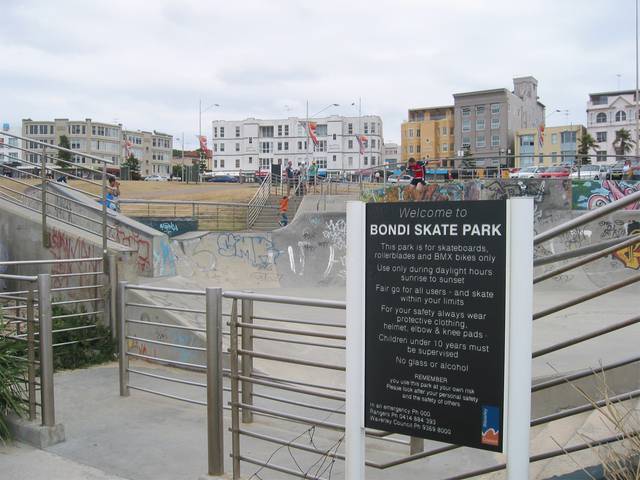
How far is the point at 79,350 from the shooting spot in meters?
8.62

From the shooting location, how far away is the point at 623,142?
8844 cm

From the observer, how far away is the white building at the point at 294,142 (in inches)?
4759

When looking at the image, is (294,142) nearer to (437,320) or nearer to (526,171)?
(526,171)

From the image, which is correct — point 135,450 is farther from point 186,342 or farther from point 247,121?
point 247,121

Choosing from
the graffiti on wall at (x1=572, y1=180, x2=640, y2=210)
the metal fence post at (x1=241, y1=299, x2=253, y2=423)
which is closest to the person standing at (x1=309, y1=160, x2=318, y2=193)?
the graffiti on wall at (x1=572, y1=180, x2=640, y2=210)

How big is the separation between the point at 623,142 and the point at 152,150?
371 feet

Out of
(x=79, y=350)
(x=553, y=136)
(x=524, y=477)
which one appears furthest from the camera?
(x=553, y=136)

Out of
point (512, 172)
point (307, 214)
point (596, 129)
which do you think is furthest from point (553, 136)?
point (307, 214)

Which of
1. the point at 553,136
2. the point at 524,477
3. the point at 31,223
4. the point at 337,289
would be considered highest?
the point at 553,136

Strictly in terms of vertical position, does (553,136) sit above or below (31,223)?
above

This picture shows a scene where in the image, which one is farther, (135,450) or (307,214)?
(307,214)

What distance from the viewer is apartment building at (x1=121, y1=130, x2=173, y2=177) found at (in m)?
152

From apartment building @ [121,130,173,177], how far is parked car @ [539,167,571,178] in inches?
5078

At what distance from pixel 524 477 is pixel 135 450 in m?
4.00
